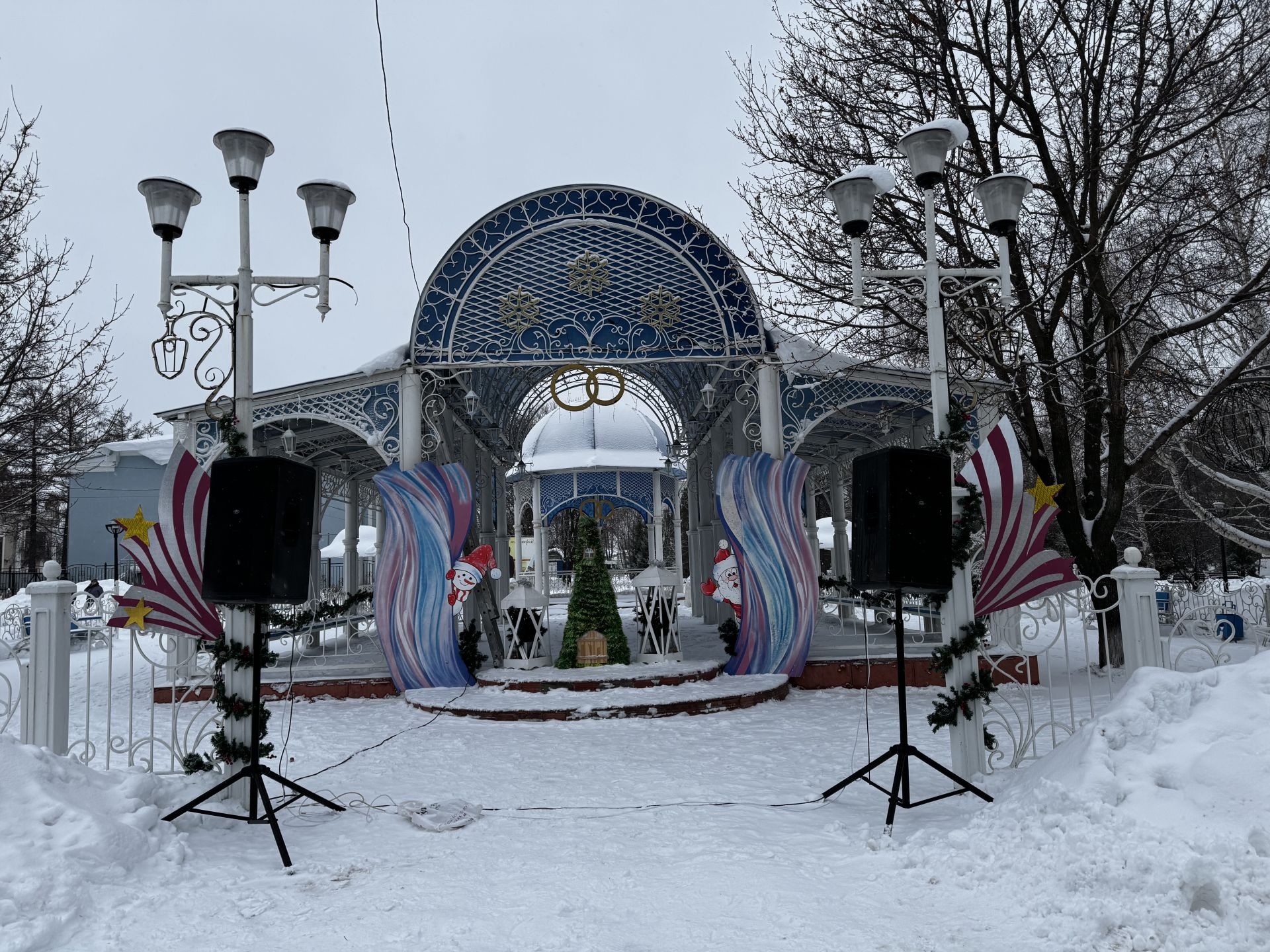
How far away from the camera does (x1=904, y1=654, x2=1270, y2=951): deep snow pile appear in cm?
306

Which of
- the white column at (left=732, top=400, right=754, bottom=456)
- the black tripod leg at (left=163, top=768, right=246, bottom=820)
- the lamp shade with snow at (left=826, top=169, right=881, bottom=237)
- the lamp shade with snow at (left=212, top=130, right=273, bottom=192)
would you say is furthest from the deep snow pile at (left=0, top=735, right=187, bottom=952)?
the white column at (left=732, top=400, right=754, bottom=456)

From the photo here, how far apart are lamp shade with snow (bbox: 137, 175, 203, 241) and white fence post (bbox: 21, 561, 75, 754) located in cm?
206

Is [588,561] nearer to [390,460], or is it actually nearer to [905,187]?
→ [390,460]

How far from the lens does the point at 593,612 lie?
9.63 metres

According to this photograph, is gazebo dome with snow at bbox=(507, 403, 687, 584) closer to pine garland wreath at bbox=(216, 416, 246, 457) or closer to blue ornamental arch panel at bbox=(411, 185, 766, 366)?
blue ornamental arch panel at bbox=(411, 185, 766, 366)

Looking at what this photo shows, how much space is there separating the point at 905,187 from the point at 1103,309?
262cm

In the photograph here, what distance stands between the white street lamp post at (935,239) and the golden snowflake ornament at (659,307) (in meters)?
4.32

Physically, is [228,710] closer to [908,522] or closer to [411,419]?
[908,522]

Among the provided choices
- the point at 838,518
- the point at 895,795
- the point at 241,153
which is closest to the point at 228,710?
the point at 241,153

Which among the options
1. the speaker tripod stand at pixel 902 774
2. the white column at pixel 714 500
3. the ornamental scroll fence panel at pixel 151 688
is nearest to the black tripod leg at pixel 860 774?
the speaker tripod stand at pixel 902 774

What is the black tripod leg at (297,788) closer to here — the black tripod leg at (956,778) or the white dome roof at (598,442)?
the black tripod leg at (956,778)

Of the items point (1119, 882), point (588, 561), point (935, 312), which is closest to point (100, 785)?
point (1119, 882)

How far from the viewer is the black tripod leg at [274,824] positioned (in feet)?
13.5

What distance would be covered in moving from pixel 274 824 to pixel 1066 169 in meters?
10.2
